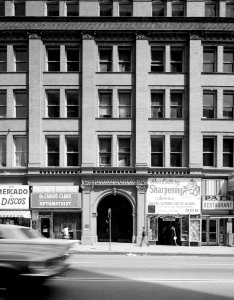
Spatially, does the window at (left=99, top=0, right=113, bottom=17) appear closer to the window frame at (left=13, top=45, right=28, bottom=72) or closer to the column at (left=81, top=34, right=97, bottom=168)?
the column at (left=81, top=34, right=97, bottom=168)

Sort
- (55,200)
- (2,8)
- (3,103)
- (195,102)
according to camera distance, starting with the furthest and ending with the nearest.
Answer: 1. (2,8)
2. (3,103)
3. (195,102)
4. (55,200)

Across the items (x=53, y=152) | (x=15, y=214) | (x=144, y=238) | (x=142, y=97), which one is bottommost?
(x=144, y=238)

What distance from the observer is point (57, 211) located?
30.5 meters

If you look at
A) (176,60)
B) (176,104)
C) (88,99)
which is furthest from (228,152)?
(88,99)

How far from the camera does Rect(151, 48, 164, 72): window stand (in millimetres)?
31750

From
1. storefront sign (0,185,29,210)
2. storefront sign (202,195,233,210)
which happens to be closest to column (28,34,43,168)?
storefront sign (0,185,29,210)

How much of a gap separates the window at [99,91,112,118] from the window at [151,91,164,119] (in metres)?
3.16

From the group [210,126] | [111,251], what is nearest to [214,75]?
[210,126]

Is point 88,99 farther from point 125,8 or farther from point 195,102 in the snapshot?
point 195,102

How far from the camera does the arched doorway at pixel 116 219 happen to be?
104 ft

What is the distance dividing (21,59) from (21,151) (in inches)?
271

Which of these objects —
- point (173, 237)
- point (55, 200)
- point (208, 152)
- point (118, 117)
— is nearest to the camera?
point (173, 237)

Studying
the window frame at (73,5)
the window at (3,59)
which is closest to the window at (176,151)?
the window frame at (73,5)

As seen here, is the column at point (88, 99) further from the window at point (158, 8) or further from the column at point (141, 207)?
the window at point (158, 8)
